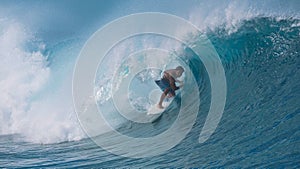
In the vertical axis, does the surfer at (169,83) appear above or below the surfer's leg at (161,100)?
above

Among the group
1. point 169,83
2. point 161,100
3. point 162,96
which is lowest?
point 161,100

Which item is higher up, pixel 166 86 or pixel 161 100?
pixel 166 86

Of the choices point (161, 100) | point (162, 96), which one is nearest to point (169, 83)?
point (162, 96)

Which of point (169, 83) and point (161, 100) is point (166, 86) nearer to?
point (169, 83)

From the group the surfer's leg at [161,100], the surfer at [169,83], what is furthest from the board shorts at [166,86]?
the surfer's leg at [161,100]

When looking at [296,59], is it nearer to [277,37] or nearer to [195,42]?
[277,37]

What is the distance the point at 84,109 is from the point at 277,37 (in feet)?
24.5

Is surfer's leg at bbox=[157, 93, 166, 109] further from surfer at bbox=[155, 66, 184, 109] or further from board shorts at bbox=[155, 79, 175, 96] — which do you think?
board shorts at bbox=[155, 79, 175, 96]

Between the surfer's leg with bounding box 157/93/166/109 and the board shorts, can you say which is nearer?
the surfer's leg with bounding box 157/93/166/109

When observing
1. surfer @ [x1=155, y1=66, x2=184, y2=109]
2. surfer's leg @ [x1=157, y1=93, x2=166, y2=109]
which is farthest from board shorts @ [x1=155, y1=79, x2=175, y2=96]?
surfer's leg @ [x1=157, y1=93, x2=166, y2=109]

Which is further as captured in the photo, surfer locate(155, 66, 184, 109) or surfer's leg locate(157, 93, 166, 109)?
surfer locate(155, 66, 184, 109)

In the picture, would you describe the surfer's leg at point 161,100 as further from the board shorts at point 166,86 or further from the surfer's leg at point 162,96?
the board shorts at point 166,86

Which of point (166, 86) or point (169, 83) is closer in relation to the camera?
point (169, 83)

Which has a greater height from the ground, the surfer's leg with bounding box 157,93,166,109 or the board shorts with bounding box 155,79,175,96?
the board shorts with bounding box 155,79,175,96
